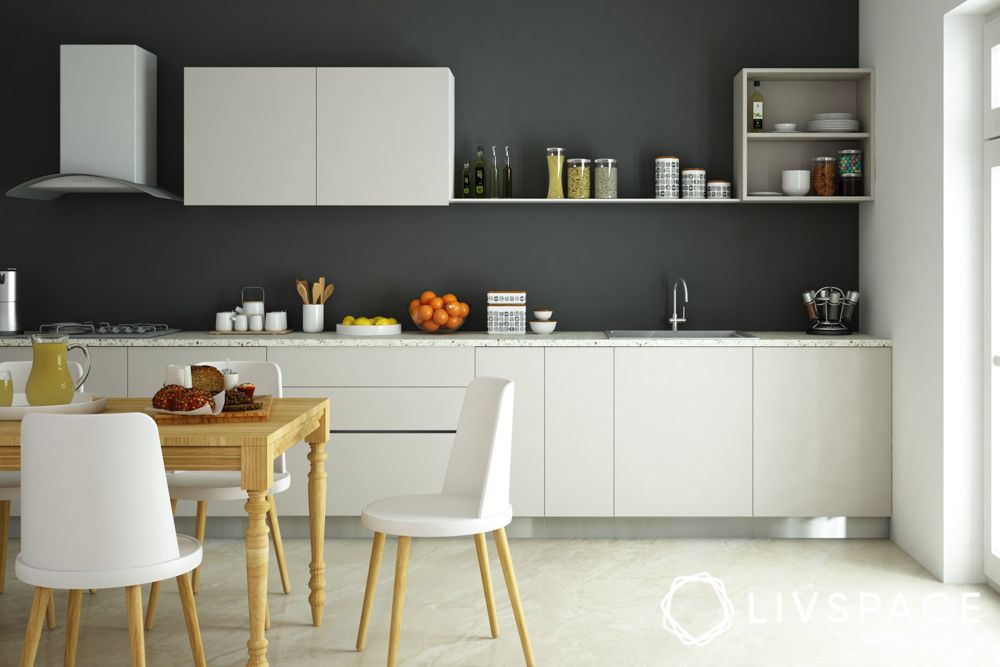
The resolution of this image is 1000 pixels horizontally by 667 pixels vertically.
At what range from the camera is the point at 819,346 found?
14.4 feet

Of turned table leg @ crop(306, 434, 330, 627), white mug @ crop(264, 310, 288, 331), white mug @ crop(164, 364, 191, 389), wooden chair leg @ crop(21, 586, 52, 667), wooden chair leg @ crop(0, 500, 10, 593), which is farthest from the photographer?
white mug @ crop(264, 310, 288, 331)

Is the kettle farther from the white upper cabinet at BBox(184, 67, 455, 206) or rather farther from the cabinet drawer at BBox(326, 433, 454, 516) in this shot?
the cabinet drawer at BBox(326, 433, 454, 516)

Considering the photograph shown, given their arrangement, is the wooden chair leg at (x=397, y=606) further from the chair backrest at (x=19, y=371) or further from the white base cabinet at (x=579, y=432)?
the white base cabinet at (x=579, y=432)

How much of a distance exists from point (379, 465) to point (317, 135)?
1.50 m

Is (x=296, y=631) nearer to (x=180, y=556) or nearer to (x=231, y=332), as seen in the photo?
(x=180, y=556)

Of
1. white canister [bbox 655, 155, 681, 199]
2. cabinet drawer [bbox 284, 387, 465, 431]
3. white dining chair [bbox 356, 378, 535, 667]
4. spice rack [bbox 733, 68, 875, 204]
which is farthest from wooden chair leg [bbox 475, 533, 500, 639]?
spice rack [bbox 733, 68, 875, 204]

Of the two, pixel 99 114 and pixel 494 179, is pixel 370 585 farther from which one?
pixel 99 114

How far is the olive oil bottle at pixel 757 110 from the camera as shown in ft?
15.4

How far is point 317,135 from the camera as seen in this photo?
4586 mm

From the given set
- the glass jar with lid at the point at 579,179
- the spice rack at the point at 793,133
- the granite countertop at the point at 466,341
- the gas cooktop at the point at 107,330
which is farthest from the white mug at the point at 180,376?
the spice rack at the point at 793,133

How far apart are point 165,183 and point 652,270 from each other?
241 cm

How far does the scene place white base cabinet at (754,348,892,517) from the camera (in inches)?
173

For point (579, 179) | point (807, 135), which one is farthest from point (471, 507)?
point (807, 135)

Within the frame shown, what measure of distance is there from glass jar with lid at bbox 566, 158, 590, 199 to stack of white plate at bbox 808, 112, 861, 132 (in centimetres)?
106
